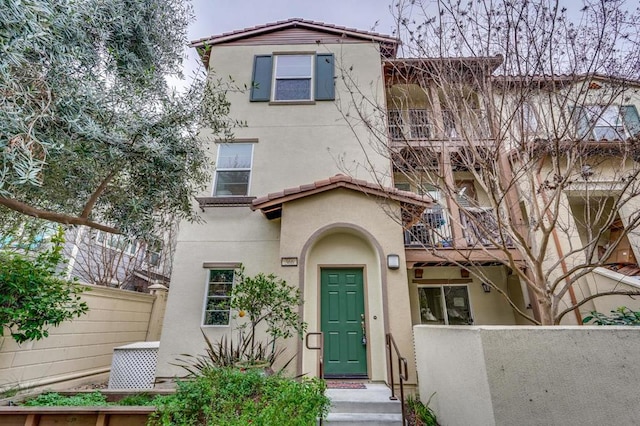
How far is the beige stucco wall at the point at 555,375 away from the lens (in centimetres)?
307

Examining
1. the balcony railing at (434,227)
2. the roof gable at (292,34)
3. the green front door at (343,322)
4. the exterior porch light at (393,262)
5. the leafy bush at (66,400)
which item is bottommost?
the leafy bush at (66,400)

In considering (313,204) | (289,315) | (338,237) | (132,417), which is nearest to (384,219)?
(338,237)

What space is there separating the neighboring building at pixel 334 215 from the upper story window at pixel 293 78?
46 millimetres

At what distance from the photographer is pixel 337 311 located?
22.4 ft

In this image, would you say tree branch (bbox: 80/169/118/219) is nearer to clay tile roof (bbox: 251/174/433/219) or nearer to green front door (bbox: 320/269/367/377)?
clay tile roof (bbox: 251/174/433/219)

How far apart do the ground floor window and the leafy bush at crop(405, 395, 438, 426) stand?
12.3ft

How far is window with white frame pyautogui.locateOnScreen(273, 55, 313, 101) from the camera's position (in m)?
9.57

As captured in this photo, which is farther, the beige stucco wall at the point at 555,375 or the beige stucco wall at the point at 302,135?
the beige stucco wall at the point at 302,135

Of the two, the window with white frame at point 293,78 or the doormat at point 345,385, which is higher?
the window with white frame at point 293,78

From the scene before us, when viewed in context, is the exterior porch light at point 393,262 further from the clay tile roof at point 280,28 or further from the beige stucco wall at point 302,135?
the clay tile roof at point 280,28

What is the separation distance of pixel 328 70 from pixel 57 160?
782 cm

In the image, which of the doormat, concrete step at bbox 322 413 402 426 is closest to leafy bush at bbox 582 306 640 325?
concrete step at bbox 322 413 402 426

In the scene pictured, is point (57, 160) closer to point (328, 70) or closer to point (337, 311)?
point (337, 311)

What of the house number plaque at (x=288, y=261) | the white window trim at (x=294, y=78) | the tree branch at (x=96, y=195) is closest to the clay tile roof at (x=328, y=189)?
the house number plaque at (x=288, y=261)
